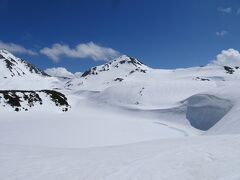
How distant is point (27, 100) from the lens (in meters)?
49.2

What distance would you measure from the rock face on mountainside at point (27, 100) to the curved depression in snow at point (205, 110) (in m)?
22.3

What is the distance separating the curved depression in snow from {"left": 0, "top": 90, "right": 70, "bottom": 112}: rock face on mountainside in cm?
2234

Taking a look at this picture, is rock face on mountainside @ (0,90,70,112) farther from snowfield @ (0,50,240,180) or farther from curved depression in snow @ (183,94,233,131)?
curved depression in snow @ (183,94,233,131)

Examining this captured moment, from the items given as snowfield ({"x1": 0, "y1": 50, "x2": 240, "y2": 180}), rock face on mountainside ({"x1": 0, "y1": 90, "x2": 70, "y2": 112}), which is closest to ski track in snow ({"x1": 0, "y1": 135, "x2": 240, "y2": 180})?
snowfield ({"x1": 0, "y1": 50, "x2": 240, "y2": 180})

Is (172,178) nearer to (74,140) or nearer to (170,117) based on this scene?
(74,140)

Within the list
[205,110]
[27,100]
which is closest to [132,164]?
[205,110]

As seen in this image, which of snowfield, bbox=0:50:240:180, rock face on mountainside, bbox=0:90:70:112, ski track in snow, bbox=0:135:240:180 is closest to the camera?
ski track in snow, bbox=0:135:240:180

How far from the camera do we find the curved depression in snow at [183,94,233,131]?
40438mm

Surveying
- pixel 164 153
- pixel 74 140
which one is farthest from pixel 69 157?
pixel 74 140

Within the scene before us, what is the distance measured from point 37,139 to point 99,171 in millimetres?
15182

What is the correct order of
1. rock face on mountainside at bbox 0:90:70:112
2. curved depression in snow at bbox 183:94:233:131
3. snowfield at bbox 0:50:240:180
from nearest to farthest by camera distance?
1. snowfield at bbox 0:50:240:180
2. curved depression in snow at bbox 183:94:233:131
3. rock face on mountainside at bbox 0:90:70:112

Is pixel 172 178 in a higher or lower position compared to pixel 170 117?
lower

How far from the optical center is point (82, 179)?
9836mm

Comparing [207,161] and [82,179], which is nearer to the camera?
[82,179]
